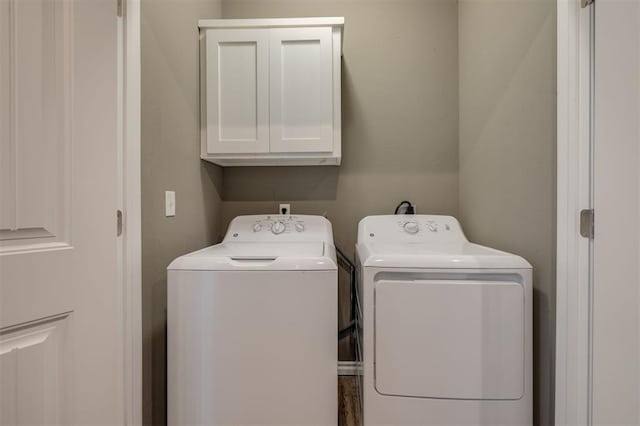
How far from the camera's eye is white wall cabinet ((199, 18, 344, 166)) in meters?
1.55

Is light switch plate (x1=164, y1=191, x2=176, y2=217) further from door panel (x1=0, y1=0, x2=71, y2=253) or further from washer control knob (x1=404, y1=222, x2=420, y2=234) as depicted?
washer control knob (x1=404, y1=222, x2=420, y2=234)

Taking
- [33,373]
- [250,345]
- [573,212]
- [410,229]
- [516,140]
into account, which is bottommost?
[250,345]

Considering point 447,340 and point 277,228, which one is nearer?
point 447,340

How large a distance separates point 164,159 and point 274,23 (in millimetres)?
968

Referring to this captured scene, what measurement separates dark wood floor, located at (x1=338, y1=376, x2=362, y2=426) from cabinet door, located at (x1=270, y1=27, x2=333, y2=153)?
144 cm

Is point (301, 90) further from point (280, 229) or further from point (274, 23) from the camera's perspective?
point (280, 229)

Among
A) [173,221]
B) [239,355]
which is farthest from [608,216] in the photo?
[173,221]

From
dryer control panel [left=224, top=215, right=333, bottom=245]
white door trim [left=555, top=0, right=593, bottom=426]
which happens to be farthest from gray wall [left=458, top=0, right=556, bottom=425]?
dryer control panel [left=224, top=215, right=333, bottom=245]

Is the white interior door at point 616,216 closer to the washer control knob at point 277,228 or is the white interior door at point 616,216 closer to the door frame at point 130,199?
the washer control knob at point 277,228

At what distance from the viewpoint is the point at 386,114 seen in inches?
75.3

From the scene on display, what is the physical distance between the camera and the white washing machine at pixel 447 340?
3.37ft

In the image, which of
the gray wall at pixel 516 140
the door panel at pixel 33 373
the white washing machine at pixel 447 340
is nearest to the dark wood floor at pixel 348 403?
the white washing machine at pixel 447 340

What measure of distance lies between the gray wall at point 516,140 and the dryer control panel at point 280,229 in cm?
92

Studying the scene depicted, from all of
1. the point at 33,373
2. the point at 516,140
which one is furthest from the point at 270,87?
the point at 33,373
